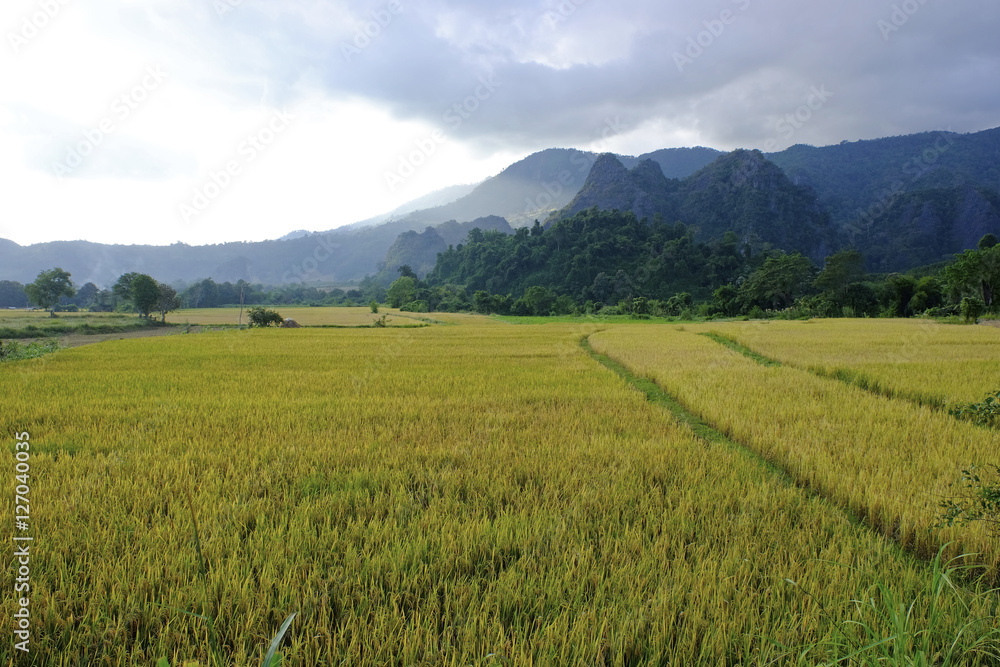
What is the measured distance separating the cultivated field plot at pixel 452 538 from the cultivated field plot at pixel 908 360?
3277 mm

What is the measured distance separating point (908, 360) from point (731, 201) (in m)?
153

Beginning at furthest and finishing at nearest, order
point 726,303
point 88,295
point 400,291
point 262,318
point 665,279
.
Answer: point 400,291, point 88,295, point 665,279, point 726,303, point 262,318

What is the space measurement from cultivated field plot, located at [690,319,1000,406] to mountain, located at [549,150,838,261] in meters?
112

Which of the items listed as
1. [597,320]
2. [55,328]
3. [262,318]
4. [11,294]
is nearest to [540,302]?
[597,320]

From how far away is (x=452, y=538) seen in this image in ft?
10.5

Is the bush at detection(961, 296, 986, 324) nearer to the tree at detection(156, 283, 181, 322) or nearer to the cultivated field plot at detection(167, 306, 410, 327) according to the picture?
the cultivated field plot at detection(167, 306, 410, 327)

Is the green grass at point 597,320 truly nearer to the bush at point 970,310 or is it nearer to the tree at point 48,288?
the bush at point 970,310

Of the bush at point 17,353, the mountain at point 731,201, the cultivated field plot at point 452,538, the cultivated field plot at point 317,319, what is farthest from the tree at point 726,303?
the mountain at point 731,201

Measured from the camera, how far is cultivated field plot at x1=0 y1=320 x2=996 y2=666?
227 centimetres

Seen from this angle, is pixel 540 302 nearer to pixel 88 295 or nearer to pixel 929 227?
pixel 88 295

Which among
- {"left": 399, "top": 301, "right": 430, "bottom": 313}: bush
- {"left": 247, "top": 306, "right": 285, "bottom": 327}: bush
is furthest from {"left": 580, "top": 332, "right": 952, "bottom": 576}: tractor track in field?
{"left": 399, "top": 301, "right": 430, "bottom": 313}: bush

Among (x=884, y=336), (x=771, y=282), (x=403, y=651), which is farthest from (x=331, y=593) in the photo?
(x=771, y=282)

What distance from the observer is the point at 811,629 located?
2311mm

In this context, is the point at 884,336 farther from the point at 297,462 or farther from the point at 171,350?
the point at 171,350
